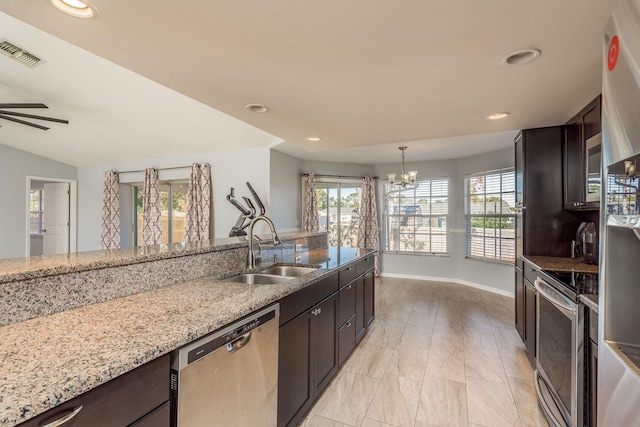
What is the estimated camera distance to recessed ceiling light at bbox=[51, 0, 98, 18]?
1230 mm

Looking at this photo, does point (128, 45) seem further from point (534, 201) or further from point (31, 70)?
point (534, 201)

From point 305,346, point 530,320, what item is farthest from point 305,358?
point 530,320

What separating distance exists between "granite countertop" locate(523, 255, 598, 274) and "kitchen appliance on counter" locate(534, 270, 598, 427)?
0.15m

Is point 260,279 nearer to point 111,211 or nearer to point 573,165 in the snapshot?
point 573,165

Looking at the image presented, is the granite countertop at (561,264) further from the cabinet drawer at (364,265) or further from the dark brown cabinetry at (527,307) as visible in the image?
the cabinet drawer at (364,265)

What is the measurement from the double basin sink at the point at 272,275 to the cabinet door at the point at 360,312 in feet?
2.54

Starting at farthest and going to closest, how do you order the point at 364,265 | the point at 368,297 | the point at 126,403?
1. the point at 368,297
2. the point at 364,265
3. the point at 126,403

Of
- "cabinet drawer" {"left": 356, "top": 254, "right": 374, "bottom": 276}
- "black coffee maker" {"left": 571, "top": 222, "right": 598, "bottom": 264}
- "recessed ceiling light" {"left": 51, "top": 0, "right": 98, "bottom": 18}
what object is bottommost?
"cabinet drawer" {"left": 356, "top": 254, "right": 374, "bottom": 276}

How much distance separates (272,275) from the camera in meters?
2.24

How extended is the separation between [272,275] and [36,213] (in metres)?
8.28

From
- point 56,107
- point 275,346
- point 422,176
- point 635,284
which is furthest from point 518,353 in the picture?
point 56,107

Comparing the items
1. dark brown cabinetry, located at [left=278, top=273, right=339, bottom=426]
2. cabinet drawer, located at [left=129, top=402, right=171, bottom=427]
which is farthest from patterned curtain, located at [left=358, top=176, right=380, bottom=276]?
cabinet drawer, located at [left=129, top=402, right=171, bottom=427]

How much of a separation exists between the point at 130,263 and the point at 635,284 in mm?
2128

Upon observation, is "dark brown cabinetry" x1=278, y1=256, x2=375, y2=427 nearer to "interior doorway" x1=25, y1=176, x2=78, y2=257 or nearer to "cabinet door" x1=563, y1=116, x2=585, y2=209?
"cabinet door" x1=563, y1=116, x2=585, y2=209
